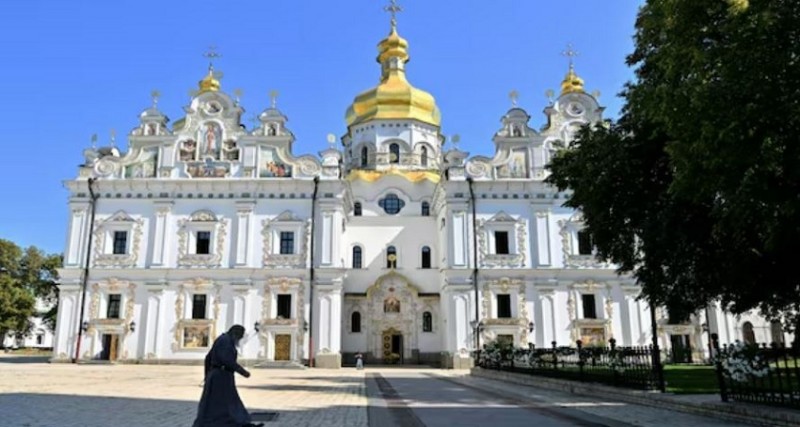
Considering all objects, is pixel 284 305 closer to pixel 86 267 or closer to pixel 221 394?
pixel 86 267

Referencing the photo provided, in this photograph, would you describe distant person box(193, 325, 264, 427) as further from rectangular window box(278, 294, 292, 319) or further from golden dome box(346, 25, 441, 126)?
golden dome box(346, 25, 441, 126)

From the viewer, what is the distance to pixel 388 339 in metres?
41.7

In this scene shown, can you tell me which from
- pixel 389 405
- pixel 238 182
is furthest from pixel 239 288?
pixel 389 405

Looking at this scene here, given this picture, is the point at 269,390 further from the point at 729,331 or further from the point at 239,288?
the point at 729,331

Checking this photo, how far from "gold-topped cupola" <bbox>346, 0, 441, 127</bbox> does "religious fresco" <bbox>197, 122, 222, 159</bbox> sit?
1284cm

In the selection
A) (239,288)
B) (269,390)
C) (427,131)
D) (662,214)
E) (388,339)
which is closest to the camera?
(662,214)

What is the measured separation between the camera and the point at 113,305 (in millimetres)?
38469

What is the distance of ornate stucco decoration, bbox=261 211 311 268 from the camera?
38625 millimetres

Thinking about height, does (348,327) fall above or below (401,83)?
below

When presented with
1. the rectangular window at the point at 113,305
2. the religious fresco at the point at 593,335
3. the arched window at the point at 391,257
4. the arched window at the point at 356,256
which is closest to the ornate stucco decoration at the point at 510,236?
the religious fresco at the point at 593,335

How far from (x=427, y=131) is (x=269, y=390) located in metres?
33.8

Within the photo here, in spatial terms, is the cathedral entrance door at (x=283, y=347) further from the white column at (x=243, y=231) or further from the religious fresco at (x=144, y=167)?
the religious fresco at (x=144, y=167)

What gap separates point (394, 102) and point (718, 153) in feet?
132

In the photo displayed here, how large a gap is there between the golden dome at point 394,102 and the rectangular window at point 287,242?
558 inches
